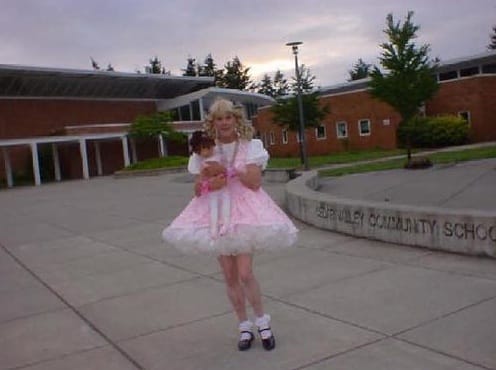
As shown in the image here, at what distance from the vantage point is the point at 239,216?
4.21 metres

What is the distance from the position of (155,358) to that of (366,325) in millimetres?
1584

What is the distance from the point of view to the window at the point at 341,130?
40.4 meters

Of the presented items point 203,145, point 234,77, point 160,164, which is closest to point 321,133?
point 160,164

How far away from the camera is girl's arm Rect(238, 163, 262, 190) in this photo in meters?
4.18

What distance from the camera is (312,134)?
42469 mm

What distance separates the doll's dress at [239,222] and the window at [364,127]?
35.3 m

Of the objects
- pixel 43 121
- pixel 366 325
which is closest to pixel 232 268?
pixel 366 325

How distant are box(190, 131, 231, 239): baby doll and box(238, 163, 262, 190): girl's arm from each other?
0.42ft

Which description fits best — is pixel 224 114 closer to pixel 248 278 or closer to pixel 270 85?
pixel 248 278

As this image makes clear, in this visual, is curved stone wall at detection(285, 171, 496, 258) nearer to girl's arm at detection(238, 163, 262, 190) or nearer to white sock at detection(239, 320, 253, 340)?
white sock at detection(239, 320, 253, 340)

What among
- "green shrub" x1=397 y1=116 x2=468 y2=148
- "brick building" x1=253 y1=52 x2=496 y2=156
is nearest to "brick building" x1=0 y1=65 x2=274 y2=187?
"brick building" x1=253 y1=52 x2=496 y2=156

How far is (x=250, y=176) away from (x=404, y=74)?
17128mm

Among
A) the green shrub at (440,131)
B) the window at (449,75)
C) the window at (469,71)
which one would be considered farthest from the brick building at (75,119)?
the green shrub at (440,131)

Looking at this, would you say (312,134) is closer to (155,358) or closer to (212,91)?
(212,91)
